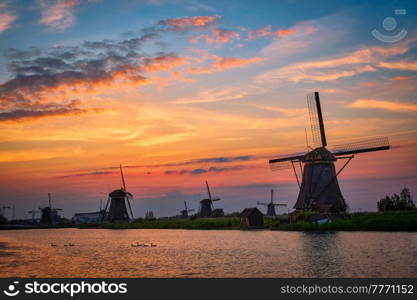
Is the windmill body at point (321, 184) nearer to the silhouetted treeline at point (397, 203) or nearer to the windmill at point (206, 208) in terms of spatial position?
the silhouetted treeline at point (397, 203)

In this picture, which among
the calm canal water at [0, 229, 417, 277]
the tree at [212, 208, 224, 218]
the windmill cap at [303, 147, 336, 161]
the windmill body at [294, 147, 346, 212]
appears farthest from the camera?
the tree at [212, 208, 224, 218]

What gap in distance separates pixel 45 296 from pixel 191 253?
22445 millimetres

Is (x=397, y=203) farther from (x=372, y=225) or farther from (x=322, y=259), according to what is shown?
(x=322, y=259)

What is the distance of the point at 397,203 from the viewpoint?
84.1 m

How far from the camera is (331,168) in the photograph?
65000 mm

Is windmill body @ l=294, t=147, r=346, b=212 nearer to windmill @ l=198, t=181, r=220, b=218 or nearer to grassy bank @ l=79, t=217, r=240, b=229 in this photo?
grassy bank @ l=79, t=217, r=240, b=229

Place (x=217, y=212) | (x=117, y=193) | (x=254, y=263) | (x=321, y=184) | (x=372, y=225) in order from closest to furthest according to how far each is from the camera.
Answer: (x=254, y=263) < (x=372, y=225) < (x=321, y=184) < (x=117, y=193) < (x=217, y=212)

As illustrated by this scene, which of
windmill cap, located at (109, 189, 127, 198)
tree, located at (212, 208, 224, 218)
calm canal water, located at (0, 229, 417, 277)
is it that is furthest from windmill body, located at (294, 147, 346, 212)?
tree, located at (212, 208, 224, 218)

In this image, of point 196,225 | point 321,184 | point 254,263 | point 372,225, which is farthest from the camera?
point 196,225

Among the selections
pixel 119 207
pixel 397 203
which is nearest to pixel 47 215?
pixel 119 207

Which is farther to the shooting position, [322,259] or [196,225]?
[196,225]

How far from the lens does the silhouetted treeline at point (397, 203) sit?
82.9m

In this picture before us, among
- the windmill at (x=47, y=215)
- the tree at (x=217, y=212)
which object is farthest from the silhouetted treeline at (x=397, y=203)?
the windmill at (x=47, y=215)

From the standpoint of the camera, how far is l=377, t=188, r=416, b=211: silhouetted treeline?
82875 millimetres
